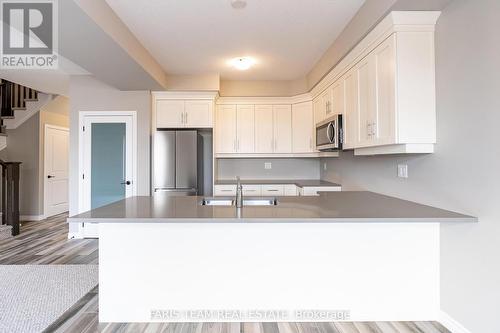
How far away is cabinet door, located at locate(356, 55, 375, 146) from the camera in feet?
8.51

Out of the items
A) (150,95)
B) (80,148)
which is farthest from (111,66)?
(80,148)

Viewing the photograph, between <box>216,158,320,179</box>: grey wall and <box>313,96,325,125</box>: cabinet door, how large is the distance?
101cm

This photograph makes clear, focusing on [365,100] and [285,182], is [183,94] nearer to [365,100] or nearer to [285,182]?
[285,182]

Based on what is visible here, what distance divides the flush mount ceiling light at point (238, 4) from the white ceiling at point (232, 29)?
2.1 inches

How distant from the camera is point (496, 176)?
5.59 ft

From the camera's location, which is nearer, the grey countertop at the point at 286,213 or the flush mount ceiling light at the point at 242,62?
the grey countertop at the point at 286,213

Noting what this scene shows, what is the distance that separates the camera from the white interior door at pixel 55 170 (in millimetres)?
6406

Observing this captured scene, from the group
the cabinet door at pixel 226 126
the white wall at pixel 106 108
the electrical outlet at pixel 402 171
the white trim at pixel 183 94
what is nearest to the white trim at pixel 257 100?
the cabinet door at pixel 226 126

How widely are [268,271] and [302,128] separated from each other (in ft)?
10.3

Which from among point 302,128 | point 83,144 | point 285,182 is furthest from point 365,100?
point 83,144

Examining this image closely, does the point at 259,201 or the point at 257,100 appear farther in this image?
the point at 257,100

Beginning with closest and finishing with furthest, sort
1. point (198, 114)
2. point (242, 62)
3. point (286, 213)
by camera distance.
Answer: point (286, 213)
point (242, 62)
point (198, 114)

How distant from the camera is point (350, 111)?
10.2 ft

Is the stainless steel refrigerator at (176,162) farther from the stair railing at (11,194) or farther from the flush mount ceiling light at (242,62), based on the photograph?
the stair railing at (11,194)
